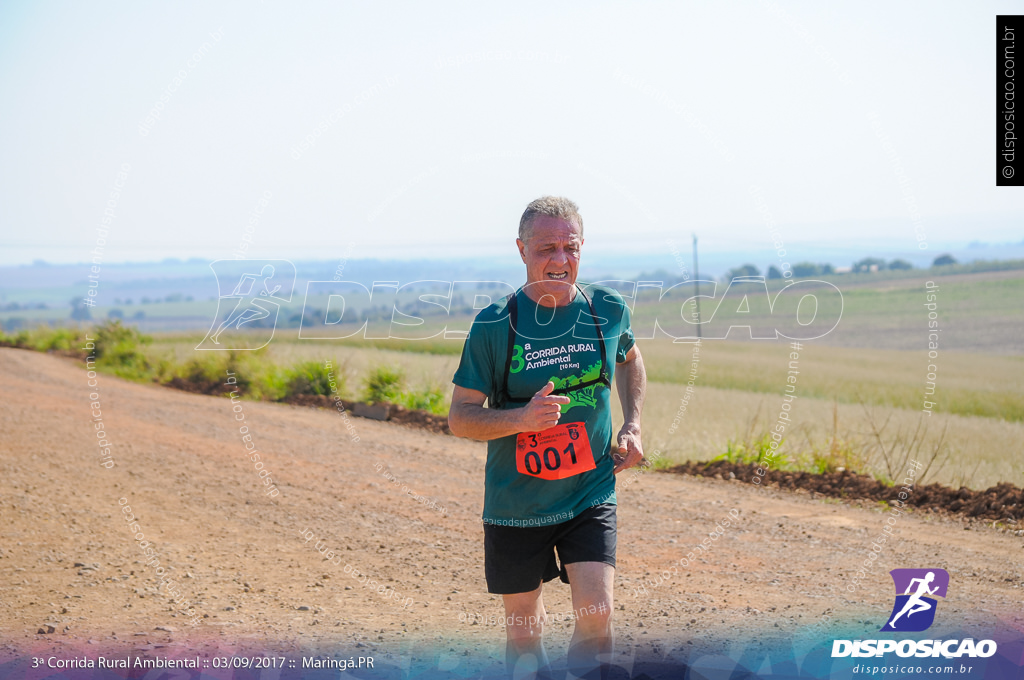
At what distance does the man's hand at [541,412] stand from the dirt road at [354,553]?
1937 mm

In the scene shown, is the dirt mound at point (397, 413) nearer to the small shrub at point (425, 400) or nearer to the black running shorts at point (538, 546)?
the small shrub at point (425, 400)

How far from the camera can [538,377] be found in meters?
3.60

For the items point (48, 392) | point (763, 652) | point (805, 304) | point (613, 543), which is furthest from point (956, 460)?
point (805, 304)

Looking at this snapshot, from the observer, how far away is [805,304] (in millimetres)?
66438

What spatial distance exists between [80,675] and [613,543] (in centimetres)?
282

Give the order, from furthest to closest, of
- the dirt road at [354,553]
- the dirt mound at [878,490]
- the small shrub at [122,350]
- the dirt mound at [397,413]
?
1. the small shrub at [122,350]
2. the dirt mound at [397,413]
3. the dirt mound at [878,490]
4. the dirt road at [354,553]

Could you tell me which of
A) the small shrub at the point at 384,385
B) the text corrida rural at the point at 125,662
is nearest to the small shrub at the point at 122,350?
the small shrub at the point at 384,385

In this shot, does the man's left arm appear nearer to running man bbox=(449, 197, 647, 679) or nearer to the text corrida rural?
running man bbox=(449, 197, 647, 679)

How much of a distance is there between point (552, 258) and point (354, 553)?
12.9 ft

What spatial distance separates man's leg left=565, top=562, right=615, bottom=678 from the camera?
3.53 meters

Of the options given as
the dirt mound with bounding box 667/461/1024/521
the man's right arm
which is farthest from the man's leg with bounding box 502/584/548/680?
the dirt mound with bounding box 667/461/1024/521

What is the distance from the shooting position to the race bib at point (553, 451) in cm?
358

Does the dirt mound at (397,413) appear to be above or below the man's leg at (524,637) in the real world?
below

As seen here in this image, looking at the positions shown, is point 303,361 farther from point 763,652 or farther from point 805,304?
point 805,304
